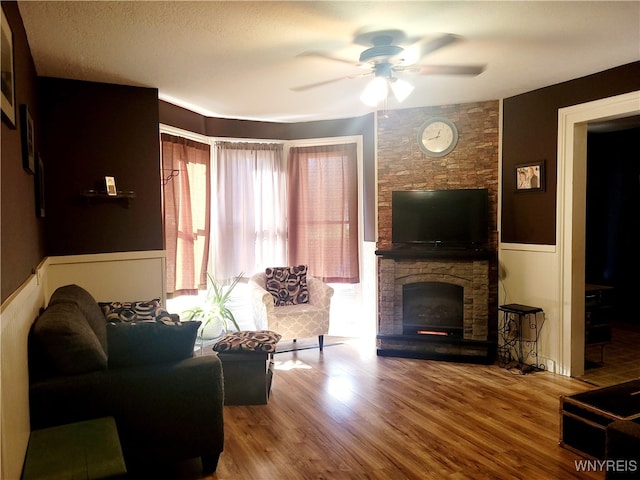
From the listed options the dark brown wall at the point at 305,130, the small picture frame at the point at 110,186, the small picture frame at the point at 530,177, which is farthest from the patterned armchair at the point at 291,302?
the small picture frame at the point at 530,177

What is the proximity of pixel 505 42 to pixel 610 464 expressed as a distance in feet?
8.08

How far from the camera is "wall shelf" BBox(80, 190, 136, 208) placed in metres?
3.75

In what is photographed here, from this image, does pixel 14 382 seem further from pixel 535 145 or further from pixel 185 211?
pixel 535 145

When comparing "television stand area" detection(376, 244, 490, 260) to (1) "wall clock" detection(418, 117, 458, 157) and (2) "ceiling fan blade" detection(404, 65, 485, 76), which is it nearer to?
(1) "wall clock" detection(418, 117, 458, 157)

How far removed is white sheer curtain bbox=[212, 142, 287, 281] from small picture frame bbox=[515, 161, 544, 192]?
107 inches

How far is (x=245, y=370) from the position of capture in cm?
354

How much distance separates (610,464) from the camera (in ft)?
6.59

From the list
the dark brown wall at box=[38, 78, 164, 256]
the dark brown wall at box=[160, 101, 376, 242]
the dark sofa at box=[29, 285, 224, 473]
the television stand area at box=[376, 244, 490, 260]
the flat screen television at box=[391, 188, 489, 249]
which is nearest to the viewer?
the dark sofa at box=[29, 285, 224, 473]

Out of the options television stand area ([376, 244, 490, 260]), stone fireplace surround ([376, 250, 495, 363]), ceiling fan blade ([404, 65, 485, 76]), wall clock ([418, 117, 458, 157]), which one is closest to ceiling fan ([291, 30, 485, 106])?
ceiling fan blade ([404, 65, 485, 76])

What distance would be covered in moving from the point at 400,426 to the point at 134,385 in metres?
1.78

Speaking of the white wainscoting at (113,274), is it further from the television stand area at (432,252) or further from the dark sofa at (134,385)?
the television stand area at (432,252)

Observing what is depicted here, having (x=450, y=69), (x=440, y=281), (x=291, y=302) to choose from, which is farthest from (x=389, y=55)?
(x=291, y=302)

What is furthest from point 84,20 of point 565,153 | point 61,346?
point 565,153

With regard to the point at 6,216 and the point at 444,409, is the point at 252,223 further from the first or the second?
the point at 6,216
